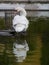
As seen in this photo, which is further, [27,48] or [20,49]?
[27,48]

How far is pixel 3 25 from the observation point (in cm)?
1638

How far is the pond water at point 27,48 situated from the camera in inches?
420

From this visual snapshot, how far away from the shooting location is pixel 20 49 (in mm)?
12008

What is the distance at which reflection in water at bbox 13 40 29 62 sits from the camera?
36.2 ft

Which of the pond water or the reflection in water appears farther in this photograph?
the reflection in water

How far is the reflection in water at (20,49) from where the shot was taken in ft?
36.2

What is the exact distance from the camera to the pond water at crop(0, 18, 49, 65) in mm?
10672

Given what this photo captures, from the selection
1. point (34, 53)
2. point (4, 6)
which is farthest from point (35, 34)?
point (4, 6)

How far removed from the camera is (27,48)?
12.1 meters

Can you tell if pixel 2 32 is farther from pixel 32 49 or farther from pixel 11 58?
pixel 11 58

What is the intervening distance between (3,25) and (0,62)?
19.6 ft

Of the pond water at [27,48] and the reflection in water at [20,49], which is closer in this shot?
the pond water at [27,48]

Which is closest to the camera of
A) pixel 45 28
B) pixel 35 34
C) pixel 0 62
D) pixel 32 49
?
pixel 0 62

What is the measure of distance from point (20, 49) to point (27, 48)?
8.5 inches
